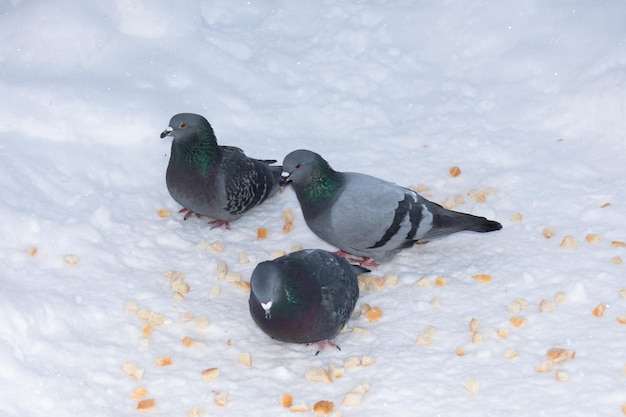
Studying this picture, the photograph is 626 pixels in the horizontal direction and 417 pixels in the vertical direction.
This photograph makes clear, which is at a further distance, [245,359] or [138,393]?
[245,359]

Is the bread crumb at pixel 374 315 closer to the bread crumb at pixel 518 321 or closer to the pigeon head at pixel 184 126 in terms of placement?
the bread crumb at pixel 518 321

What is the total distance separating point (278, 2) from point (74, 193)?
10.3 feet

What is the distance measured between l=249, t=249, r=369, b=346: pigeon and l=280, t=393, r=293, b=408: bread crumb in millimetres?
369

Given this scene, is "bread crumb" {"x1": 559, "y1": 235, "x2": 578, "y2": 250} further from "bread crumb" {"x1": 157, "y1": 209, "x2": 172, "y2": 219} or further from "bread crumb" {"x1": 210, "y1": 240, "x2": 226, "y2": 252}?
"bread crumb" {"x1": 157, "y1": 209, "x2": 172, "y2": 219}

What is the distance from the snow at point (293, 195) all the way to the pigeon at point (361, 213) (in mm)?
258

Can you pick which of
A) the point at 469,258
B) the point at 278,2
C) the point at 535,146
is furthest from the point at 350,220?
the point at 278,2

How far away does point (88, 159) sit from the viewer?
6.42m

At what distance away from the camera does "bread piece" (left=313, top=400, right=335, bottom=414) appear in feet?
15.1

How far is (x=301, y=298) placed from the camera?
4.94 meters

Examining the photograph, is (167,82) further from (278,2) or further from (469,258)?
(469,258)

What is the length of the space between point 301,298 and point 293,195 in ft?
5.63

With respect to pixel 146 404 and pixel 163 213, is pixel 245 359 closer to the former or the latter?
pixel 146 404

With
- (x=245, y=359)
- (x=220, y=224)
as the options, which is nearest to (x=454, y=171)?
(x=220, y=224)

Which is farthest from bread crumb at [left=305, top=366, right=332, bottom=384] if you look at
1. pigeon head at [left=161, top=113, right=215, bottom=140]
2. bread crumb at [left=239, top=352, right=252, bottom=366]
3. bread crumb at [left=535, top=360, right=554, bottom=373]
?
pigeon head at [left=161, top=113, right=215, bottom=140]
